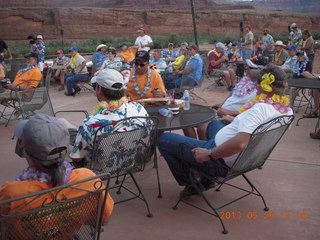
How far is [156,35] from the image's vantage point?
142 ft

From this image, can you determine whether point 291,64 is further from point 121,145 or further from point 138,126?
point 121,145

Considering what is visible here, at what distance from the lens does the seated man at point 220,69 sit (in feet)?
30.3

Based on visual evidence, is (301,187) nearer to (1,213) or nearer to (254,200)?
(254,200)

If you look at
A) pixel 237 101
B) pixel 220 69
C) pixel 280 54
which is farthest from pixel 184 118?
pixel 280 54

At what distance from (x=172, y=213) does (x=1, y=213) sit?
1865 mm

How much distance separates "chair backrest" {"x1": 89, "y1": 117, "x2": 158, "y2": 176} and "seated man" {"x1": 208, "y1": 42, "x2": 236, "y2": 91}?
6.52 m

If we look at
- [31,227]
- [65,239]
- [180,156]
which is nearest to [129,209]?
[180,156]

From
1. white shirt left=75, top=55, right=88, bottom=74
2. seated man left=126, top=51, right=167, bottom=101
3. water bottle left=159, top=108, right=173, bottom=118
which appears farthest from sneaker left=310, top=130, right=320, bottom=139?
white shirt left=75, top=55, right=88, bottom=74

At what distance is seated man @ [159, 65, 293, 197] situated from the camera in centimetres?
269

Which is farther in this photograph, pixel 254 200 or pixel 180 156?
pixel 254 200

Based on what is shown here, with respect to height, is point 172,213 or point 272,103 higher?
point 272,103

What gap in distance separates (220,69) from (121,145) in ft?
24.3

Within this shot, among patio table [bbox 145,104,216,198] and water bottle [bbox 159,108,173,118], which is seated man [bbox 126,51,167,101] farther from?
water bottle [bbox 159,108,173,118]

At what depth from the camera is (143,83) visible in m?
4.79
